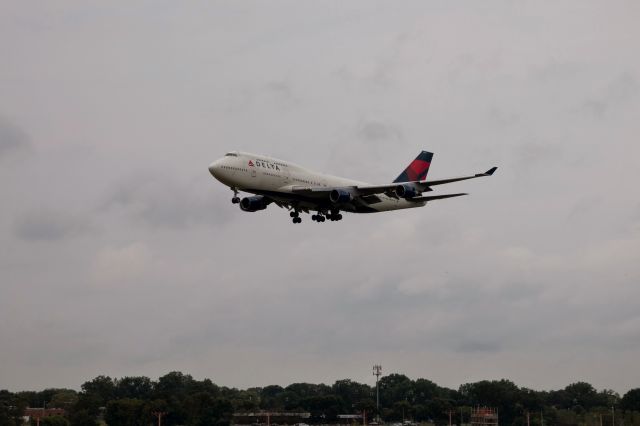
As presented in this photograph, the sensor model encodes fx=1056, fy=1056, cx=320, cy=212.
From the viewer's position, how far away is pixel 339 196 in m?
103

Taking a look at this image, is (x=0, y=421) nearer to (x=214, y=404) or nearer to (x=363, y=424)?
(x=214, y=404)

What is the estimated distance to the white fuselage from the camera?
98.9 m

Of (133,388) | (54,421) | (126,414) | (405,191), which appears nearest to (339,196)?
(405,191)

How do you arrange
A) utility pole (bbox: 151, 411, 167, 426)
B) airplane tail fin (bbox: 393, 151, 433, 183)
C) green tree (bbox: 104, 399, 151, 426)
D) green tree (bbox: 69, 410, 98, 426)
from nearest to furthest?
airplane tail fin (bbox: 393, 151, 433, 183) < utility pole (bbox: 151, 411, 167, 426) < green tree (bbox: 69, 410, 98, 426) < green tree (bbox: 104, 399, 151, 426)

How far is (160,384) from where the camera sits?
646 ft

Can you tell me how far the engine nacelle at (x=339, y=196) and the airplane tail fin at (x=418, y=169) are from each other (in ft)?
79.1

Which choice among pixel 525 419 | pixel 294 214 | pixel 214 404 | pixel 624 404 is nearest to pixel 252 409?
pixel 214 404

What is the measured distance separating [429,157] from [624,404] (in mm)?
80127

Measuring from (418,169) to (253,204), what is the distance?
93.0 ft

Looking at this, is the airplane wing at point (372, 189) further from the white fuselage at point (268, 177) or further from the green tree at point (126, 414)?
the green tree at point (126, 414)

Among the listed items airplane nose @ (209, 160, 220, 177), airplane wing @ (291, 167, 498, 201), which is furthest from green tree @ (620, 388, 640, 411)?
airplane nose @ (209, 160, 220, 177)

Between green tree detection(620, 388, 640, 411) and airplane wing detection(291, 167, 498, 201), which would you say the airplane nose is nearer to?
airplane wing detection(291, 167, 498, 201)

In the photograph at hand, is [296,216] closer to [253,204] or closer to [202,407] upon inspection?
[253,204]

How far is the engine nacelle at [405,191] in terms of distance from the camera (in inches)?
4077
